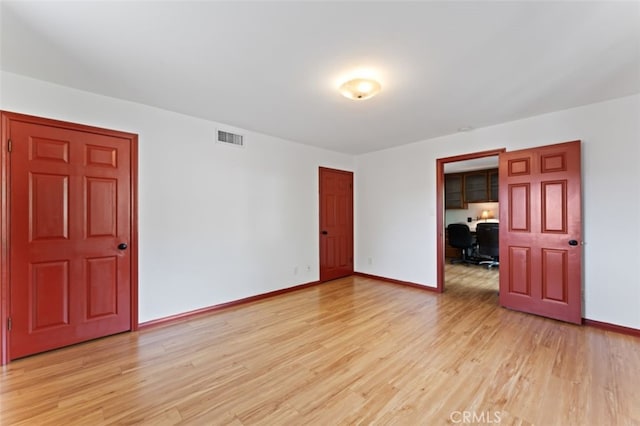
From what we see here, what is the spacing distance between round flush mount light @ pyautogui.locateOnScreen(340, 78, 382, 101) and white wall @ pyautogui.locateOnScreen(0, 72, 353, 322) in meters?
1.42

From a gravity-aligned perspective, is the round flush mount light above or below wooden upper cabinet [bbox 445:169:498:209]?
above

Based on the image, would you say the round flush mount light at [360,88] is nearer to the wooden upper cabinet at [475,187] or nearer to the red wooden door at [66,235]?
the red wooden door at [66,235]

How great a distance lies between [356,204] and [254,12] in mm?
4186

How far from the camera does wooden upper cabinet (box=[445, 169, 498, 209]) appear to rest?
21.2 feet

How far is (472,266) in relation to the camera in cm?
617

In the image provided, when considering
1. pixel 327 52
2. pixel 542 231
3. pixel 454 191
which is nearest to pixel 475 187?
pixel 454 191

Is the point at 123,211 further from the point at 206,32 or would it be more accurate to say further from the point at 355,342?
the point at 355,342

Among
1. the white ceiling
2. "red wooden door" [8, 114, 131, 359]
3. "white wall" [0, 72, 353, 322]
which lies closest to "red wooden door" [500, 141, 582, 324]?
the white ceiling

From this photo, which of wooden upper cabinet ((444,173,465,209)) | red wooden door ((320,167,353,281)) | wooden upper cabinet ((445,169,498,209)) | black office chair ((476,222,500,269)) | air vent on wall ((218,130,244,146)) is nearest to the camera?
air vent on wall ((218,130,244,146))

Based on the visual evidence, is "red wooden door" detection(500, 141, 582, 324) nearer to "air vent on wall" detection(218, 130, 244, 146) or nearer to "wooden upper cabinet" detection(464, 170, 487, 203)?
"wooden upper cabinet" detection(464, 170, 487, 203)

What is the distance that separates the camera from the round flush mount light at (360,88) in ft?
7.74

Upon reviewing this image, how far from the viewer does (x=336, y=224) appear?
17.0ft

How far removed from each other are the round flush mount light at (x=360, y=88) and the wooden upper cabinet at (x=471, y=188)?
→ 17.4 feet

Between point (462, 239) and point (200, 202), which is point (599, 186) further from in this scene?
point (200, 202)
